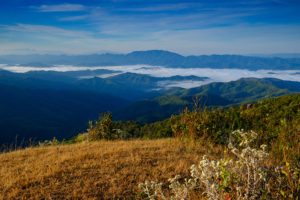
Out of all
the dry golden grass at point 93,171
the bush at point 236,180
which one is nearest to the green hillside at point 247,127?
the dry golden grass at point 93,171

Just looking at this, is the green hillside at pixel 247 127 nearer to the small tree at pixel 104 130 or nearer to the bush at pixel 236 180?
the bush at pixel 236 180

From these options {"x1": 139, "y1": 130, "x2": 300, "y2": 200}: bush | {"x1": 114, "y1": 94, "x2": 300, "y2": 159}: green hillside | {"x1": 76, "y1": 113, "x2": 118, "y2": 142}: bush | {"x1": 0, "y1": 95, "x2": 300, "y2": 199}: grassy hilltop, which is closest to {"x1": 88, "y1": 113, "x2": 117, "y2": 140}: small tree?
{"x1": 76, "y1": 113, "x2": 118, "y2": 142}: bush

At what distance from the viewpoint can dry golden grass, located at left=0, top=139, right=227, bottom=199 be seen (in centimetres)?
368

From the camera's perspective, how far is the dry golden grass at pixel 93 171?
3678 millimetres

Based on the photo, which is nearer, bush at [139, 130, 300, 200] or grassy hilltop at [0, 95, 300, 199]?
bush at [139, 130, 300, 200]

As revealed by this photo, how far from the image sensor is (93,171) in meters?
4.57

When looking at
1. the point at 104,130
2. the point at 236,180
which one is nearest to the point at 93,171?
the point at 236,180

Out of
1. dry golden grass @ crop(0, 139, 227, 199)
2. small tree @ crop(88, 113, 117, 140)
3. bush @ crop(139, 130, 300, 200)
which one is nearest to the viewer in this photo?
bush @ crop(139, 130, 300, 200)

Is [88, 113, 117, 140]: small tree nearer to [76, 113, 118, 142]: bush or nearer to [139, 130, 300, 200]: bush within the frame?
[76, 113, 118, 142]: bush

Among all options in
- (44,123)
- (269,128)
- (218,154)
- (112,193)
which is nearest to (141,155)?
(112,193)

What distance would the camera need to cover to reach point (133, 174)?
442 centimetres

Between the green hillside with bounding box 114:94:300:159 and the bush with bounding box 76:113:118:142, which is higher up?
the green hillside with bounding box 114:94:300:159

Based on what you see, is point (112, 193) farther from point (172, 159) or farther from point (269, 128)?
point (269, 128)

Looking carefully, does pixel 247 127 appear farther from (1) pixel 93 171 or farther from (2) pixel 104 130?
(2) pixel 104 130
